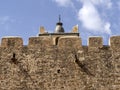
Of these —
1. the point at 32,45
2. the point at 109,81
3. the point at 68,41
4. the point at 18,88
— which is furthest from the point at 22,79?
the point at 109,81

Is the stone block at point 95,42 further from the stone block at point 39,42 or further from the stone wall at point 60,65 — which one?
the stone block at point 39,42

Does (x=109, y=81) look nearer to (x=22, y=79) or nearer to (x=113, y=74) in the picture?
(x=113, y=74)

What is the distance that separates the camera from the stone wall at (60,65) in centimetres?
1100

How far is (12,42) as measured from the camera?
37.8 feet

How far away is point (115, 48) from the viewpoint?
37.3 ft

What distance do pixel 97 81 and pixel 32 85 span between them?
200 cm

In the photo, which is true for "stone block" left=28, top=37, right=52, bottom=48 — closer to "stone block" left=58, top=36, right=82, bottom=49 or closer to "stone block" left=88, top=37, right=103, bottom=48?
"stone block" left=58, top=36, right=82, bottom=49

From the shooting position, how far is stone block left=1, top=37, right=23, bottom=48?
1149 centimetres

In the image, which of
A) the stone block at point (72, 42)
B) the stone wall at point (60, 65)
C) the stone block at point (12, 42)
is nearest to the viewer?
the stone wall at point (60, 65)

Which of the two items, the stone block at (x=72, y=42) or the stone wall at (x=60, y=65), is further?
the stone block at (x=72, y=42)

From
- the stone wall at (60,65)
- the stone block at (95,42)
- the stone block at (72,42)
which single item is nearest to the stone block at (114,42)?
the stone wall at (60,65)

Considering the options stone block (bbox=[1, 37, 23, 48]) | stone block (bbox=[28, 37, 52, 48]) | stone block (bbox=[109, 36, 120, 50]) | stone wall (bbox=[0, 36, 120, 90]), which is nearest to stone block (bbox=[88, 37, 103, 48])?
stone wall (bbox=[0, 36, 120, 90])

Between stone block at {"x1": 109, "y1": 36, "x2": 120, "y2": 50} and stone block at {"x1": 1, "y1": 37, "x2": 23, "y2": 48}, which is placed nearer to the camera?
stone block at {"x1": 109, "y1": 36, "x2": 120, "y2": 50}

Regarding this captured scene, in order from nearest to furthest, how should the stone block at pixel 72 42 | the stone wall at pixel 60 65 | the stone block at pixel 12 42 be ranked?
the stone wall at pixel 60 65 < the stone block at pixel 72 42 < the stone block at pixel 12 42
